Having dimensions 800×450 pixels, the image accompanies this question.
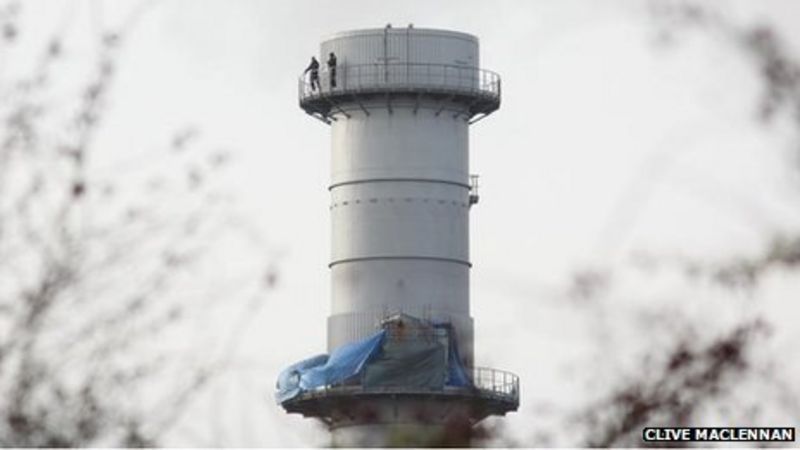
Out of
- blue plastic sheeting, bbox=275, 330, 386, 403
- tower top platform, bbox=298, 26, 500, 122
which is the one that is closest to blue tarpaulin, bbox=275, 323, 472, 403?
blue plastic sheeting, bbox=275, 330, 386, 403

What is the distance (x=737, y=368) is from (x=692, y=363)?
0.16 metres

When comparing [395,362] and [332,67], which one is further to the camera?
[332,67]

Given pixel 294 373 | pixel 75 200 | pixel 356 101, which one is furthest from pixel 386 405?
pixel 75 200

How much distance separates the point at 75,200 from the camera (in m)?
10.4

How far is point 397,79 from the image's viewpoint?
65438 millimetres

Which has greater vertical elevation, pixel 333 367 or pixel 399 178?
pixel 399 178

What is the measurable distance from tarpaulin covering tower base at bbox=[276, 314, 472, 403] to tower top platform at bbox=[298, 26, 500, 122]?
18.0ft

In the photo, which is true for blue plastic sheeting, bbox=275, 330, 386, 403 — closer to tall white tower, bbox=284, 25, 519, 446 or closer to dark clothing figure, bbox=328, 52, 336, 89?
tall white tower, bbox=284, 25, 519, 446

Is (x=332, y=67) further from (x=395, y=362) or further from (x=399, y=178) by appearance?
(x=395, y=362)

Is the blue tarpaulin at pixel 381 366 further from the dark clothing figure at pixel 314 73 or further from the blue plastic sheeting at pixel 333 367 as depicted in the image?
the dark clothing figure at pixel 314 73

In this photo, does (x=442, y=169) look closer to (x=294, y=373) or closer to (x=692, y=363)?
(x=294, y=373)

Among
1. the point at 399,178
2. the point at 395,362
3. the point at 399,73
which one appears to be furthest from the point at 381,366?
the point at 399,73

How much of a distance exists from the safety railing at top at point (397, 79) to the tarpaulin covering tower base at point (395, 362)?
563 centimetres

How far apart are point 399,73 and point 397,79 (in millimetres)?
248
